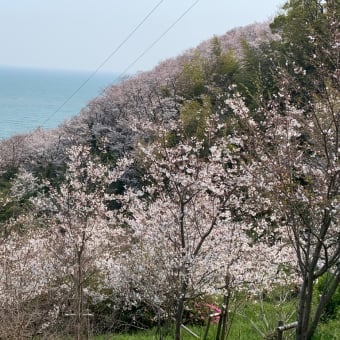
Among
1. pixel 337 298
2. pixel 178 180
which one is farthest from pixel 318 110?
pixel 337 298

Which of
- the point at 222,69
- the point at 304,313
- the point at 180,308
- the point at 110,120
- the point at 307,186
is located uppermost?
the point at 222,69

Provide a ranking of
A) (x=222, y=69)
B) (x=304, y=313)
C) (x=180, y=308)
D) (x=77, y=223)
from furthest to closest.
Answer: (x=222, y=69), (x=77, y=223), (x=180, y=308), (x=304, y=313)

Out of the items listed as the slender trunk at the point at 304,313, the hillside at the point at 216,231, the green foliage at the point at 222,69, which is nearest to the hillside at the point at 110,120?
the green foliage at the point at 222,69

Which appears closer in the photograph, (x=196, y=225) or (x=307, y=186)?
(x=307, y=186)

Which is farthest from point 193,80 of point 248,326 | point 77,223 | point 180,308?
point 180,308

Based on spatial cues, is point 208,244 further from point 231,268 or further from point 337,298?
point 337,298

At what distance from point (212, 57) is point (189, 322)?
22354 millimetres

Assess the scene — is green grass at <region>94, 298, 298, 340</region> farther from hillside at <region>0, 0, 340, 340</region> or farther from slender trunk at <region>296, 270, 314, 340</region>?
slender trunk at <region>296, 270, 314, 340</region>

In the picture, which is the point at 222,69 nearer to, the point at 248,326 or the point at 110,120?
the point at 110,120

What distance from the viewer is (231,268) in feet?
20.5

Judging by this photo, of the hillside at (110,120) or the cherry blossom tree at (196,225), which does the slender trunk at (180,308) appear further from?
the hillside at (110,120)

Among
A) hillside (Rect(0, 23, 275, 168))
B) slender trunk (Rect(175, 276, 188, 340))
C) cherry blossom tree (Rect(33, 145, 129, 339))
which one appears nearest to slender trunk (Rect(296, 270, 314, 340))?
slender trunk (Rect(175, 276, 188, 340))

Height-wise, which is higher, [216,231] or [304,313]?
[216,231]

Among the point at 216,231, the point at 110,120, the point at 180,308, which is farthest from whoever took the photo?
the point at 110,120
